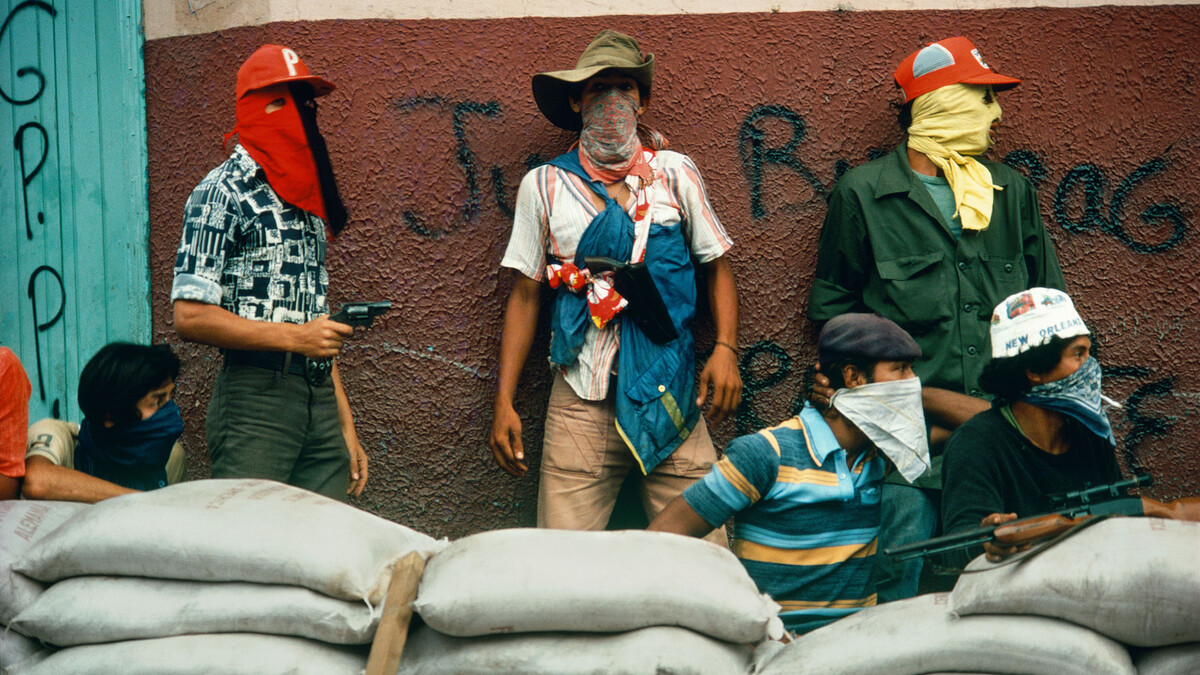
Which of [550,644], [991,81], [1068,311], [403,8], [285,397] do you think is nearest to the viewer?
[550,644]

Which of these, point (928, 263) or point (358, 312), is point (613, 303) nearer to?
point (358, 312)

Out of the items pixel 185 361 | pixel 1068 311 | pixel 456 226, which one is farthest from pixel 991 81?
pixel 185 361

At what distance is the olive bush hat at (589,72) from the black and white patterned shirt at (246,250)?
0.94m

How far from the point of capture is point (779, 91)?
147 inches

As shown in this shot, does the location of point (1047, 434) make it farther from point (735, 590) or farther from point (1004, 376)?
point (735, 590)

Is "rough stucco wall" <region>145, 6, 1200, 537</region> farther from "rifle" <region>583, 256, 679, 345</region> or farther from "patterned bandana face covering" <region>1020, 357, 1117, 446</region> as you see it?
"patterned bandana face covering" <region>1020, 357, 1117, 446</region>

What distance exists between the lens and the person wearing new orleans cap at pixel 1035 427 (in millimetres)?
2596

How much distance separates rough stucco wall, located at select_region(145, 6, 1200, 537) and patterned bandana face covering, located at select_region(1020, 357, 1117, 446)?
4.08 feet

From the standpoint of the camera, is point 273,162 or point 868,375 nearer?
point 868,375

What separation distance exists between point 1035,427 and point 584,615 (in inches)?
51.9

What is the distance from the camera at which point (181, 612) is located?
7.37 ft

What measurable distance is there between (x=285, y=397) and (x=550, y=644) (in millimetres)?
1227

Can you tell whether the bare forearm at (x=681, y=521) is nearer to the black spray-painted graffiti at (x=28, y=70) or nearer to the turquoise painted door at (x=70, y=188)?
the turquoise painted door at (x=70, y=188)

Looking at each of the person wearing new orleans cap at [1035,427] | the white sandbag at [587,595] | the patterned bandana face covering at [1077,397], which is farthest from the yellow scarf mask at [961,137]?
the white sandbag at [587,595]
